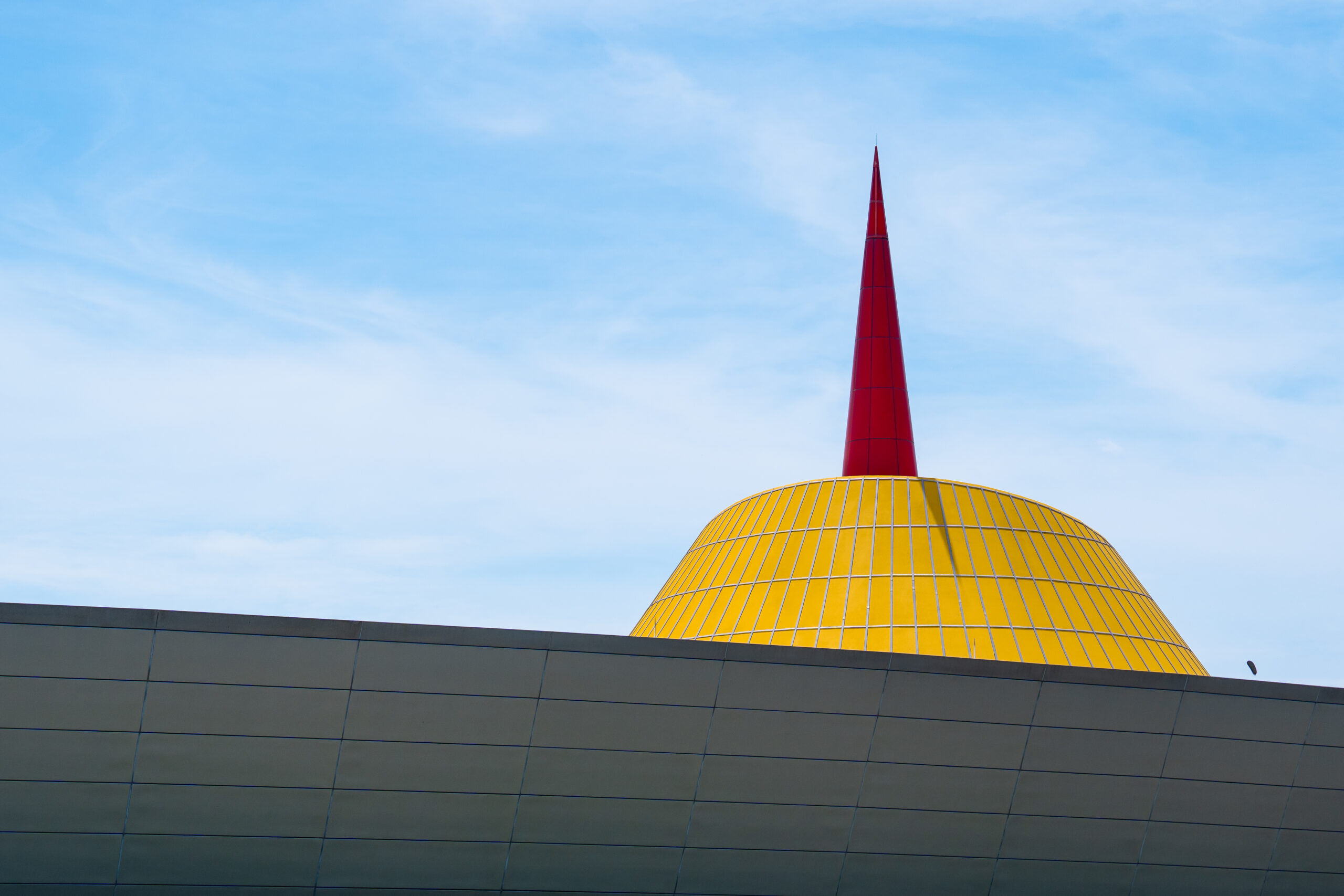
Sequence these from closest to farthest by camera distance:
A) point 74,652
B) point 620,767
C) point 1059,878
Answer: point 74,652 < point 620,767 < point 1059,878

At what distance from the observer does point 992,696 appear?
19.4 meters

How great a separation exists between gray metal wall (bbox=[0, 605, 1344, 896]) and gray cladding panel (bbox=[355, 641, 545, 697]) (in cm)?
4

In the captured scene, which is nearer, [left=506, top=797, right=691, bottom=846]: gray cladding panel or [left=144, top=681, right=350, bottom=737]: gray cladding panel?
[left=144, top=681, right=350, bottom=737]: gray cladding panel

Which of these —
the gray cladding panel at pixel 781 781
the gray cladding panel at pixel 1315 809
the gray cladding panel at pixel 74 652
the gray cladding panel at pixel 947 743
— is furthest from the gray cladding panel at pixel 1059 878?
the gray cladding panel at pixel 74 652

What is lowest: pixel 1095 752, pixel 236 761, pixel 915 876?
pixel 915 876

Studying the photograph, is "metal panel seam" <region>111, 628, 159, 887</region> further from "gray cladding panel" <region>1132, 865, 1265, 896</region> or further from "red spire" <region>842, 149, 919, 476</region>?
"red spire" <region>842, 149, 919, 476</region>

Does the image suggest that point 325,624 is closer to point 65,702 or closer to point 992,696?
point 65,702

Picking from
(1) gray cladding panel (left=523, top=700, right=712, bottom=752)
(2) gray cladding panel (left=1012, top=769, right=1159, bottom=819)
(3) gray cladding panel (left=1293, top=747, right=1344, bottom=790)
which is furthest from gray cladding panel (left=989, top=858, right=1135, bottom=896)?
(1) gray cladding panel (left=523, top=700, right=712, bottom=752)

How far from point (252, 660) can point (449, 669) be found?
2756mm

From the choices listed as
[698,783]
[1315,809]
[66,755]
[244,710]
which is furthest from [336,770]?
[1315,809]

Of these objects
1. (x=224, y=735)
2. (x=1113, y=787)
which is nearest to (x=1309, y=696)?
(x=1113, y=787)

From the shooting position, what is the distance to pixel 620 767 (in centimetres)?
1852

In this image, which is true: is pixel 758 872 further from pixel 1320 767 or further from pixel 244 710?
pixel 1320 767

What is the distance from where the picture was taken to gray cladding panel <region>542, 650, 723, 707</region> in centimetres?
1811
